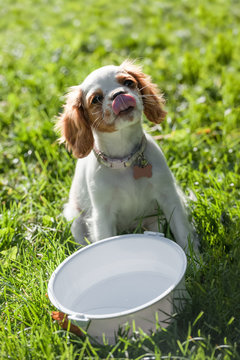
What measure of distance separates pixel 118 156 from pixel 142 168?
137 mm

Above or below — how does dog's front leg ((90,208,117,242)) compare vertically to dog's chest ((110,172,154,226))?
below

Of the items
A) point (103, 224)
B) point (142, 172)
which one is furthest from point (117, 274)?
point (142, 172)

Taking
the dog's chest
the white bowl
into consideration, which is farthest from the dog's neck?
the white bowl

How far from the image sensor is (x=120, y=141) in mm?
2555

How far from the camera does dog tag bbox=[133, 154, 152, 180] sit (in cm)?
258

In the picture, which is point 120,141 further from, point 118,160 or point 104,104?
point 104,104

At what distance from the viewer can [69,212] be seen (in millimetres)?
2949

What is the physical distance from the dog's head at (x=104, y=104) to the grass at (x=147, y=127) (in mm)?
585

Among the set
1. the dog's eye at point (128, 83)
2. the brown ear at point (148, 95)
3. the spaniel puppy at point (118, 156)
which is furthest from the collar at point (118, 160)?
the dog's eye at point (128, 83)

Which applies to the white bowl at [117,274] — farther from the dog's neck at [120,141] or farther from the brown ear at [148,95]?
A: the brown ear at [148,95]

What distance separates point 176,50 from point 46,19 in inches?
86.8

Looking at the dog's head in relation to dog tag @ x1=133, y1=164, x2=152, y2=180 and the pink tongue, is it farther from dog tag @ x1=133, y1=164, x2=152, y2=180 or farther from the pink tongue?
dog tag @ x1=133, y1=164, x2=152, y2=180

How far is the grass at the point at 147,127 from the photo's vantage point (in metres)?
2.10

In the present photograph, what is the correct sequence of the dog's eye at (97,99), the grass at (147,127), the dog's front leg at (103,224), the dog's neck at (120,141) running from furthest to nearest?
1. the dog's front leg at (103,224)
2. the dog's neck at (120,141)
3. the dog's eye at (97,99)
4. the grass at (147,127)
